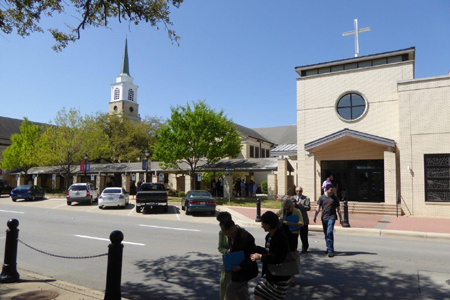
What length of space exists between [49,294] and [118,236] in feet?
5.29

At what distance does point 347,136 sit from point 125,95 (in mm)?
77119

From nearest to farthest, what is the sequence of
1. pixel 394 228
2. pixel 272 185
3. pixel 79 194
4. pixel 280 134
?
pixel 394 228
pixel 79 194
pixel 272 185
pixel 280 134

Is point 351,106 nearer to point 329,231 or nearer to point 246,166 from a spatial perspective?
point 246,166

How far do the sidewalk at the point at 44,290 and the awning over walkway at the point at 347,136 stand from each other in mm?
16853

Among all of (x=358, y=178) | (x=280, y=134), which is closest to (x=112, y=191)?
(x=358, y=178)

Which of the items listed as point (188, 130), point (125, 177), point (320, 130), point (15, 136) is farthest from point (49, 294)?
point (15, 136)

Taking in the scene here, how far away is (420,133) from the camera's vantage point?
57.9ft

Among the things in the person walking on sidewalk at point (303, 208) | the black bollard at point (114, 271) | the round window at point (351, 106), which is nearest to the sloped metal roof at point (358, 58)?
the round window at point (351, 106)

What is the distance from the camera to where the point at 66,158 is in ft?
116

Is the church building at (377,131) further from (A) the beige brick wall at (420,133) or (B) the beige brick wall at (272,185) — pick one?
(B) the beige brick wall at (272,185)

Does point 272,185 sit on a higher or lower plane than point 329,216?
higher

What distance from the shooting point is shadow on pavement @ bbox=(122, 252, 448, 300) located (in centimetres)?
538

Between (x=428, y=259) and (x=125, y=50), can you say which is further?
(x=125, y=50)

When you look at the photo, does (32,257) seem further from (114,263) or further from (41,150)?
(41,150)
